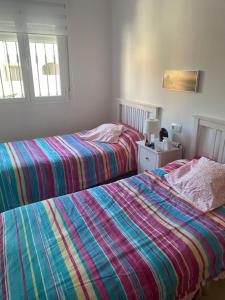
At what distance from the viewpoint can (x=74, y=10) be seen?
3.01m

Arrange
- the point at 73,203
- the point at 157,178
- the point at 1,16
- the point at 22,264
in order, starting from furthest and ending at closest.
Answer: the point at 1,16
the point at 157,178
the point at 73,203
the point at 22,264

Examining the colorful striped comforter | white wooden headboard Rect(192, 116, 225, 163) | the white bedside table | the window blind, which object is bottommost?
the colorful striped comforter

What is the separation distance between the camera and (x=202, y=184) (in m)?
1.62

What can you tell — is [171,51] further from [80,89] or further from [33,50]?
[33,50]

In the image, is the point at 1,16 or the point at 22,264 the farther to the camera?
the point at 1,16

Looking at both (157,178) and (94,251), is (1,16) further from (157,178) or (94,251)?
(94,251)

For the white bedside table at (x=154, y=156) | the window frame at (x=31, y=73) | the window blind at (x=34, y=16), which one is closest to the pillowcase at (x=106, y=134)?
the white bedside table at (x=154, y=156)

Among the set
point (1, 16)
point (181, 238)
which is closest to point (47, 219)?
point (181, 238)

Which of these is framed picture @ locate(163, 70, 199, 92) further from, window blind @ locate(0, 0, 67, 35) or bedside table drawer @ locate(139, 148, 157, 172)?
window blind @ locate(0, 0, 67, 35)

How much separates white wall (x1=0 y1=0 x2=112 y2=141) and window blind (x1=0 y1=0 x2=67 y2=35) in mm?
142

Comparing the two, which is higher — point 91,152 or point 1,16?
point 1,16

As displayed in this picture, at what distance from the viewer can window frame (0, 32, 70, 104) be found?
9.43ft

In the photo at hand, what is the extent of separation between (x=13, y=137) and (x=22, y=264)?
7.64 ft

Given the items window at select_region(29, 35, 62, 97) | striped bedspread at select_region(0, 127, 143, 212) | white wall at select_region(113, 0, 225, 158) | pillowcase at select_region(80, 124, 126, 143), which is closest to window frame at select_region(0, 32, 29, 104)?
window at select_region(29, 35, 62, 97)
